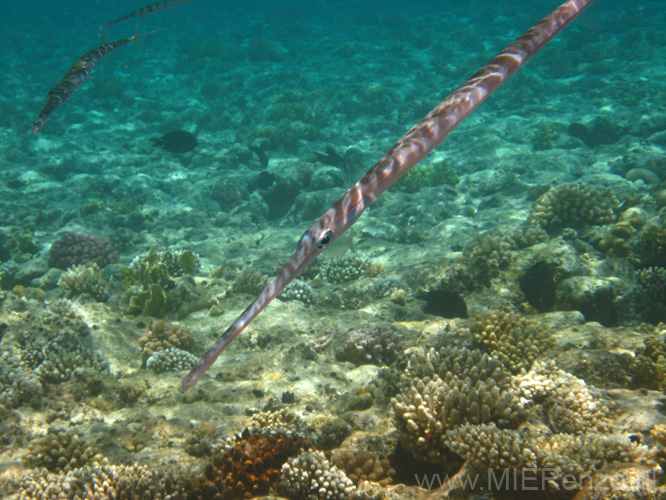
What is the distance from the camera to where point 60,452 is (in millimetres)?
4148

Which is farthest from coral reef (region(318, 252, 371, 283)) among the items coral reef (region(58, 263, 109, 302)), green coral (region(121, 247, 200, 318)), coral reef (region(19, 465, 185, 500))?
coral reef (region(19, 465, 185, 500))

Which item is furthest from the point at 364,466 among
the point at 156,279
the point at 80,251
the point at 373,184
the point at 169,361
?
the point at 80,251

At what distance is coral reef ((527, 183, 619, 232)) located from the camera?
973 centimetres

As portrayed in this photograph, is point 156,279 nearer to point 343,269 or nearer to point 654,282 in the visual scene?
point 343,269

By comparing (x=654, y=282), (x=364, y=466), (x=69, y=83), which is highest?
(x=69, y=83)

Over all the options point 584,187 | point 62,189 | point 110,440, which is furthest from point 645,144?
point 62,189

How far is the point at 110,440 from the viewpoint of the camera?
4.16m

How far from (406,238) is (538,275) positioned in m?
6.08

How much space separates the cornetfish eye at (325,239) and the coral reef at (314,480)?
248cm

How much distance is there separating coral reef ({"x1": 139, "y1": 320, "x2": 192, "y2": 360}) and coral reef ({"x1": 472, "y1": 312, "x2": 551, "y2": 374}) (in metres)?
5.78

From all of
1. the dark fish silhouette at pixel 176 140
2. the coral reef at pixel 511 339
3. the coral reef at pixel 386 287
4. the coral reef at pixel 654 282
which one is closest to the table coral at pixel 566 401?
the coral reef at pixel 511 339

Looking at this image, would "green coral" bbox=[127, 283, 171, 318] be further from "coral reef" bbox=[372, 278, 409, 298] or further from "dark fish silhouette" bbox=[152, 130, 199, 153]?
"dark fish silhouette" bbox=[152, 130, 199, 153]

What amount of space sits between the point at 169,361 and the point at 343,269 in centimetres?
515

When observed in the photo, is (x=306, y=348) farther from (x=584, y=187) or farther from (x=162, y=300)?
(x=584, y=187)
